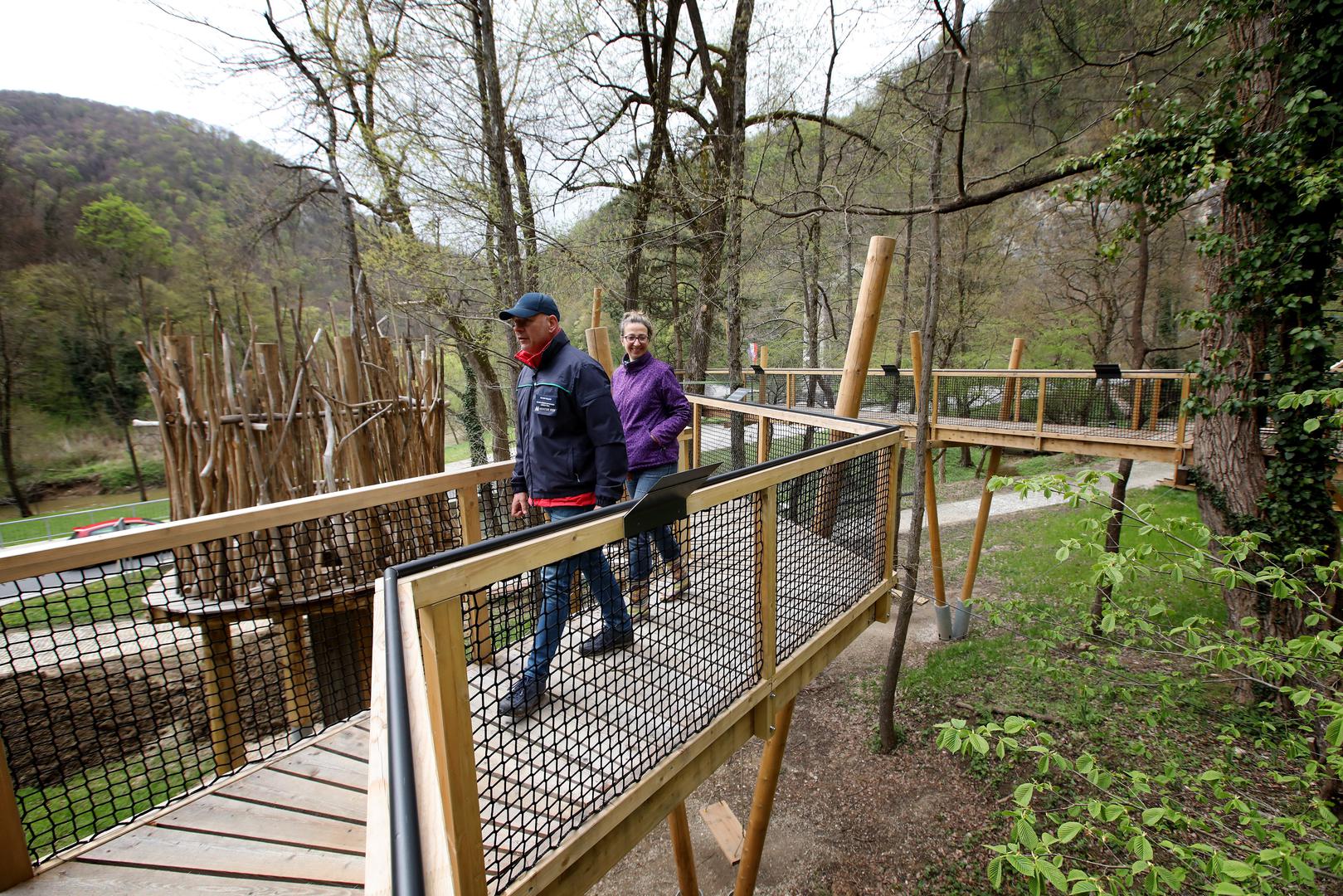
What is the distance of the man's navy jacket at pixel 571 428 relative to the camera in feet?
8.24

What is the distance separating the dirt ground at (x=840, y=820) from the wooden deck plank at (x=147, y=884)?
4379 millimetres

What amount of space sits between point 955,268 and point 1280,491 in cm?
1244

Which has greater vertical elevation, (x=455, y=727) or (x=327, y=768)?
(x=455, y=727)

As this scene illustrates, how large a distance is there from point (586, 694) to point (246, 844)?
1289mm

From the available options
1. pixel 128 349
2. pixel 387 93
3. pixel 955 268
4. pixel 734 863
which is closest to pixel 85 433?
pixel 128 349

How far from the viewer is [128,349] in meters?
20.3

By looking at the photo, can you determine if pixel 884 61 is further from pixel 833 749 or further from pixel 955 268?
pixel 955 268

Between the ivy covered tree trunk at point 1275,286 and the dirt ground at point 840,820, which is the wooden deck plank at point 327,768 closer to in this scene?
the dirt ground at point 840,820

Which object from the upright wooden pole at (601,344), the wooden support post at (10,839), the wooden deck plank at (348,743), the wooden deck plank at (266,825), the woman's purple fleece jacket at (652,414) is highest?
the upright wooden pole at (601,344)

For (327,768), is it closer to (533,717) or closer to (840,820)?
(533,717)

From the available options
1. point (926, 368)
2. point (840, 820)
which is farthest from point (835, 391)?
point (840, 820)

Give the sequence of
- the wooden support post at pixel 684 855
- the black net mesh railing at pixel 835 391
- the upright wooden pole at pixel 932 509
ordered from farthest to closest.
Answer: the black net mesh railing at pixel 835 391 → the upright wooden pole at pixel 932 509 → the wooden support post at pixel 684 855

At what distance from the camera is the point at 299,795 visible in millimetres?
2232

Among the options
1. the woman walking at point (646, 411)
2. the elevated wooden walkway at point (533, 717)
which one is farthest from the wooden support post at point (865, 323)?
the woman walking at point (646, 411)
